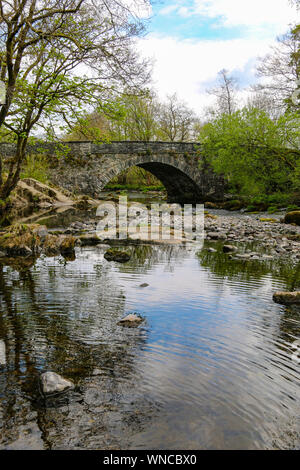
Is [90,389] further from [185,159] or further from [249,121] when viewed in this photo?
[185,159]

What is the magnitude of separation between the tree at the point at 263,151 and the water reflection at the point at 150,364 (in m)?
14.5

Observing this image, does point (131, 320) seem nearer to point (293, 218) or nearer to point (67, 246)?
point (67, 246)

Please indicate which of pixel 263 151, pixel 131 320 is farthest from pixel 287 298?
pixel 263 151

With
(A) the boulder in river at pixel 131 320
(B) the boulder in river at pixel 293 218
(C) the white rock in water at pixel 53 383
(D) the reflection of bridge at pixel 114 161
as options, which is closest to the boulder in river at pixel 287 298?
(A) the boulder in river at pixel 131 320

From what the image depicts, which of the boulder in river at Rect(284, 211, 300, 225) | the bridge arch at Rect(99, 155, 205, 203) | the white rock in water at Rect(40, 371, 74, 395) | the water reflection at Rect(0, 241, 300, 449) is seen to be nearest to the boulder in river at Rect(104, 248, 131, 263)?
the water reflection at Rect(0, 241, 300, 449)

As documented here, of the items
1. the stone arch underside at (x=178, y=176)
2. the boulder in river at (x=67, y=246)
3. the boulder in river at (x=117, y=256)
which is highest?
the stone arch underside at (x=178, y=176)

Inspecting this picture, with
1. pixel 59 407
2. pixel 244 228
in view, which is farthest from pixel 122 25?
pixel 244 228

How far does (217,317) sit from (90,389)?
2.17 m

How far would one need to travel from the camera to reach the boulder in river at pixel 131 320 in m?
4.33

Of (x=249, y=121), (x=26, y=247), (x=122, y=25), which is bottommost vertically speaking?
(x=26, y=247)

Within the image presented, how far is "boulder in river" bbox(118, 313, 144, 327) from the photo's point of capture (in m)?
4.33

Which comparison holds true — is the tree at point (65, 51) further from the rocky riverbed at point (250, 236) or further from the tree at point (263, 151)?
the tree at point (263, 151)

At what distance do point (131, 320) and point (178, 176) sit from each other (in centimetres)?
2603
